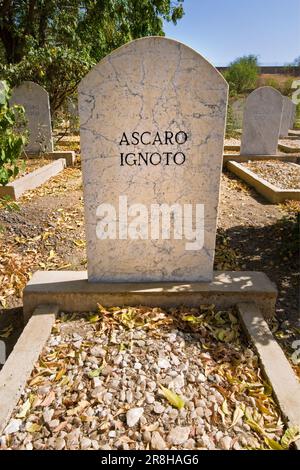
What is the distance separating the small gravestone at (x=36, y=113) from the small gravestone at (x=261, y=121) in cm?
497

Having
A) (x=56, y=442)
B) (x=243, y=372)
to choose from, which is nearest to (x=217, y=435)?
(x=243, y=372)

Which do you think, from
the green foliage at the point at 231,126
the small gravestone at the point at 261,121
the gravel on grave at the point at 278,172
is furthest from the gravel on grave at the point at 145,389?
the green foliage at the point at 231,126

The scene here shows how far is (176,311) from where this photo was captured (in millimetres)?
2609

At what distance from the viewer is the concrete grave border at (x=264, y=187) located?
5.75 m

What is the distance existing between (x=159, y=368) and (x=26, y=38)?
10.8 metres

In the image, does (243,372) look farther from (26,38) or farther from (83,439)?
(26,38)

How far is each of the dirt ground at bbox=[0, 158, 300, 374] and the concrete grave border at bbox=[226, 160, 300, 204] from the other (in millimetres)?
252

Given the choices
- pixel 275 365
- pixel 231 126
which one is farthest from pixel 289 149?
pixel 275 365

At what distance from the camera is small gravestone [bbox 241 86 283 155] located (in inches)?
335

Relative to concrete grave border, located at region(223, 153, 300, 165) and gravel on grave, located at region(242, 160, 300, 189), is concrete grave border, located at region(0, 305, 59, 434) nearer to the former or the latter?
gravel on grave, located at region(242, 160, 300, 189)

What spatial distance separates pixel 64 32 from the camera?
425 inches

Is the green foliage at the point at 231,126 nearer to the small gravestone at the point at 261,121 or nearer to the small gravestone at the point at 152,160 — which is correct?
the small gravestone at the point at 261,121

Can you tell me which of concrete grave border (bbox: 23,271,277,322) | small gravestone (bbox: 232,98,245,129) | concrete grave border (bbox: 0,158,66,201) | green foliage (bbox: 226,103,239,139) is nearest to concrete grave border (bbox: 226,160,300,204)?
concrete grave border (bbox: 23,271,277,322)

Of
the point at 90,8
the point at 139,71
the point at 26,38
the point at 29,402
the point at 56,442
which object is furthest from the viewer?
the point at 90,8
